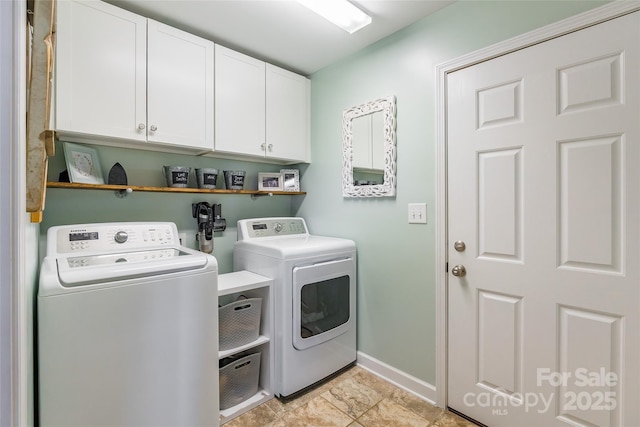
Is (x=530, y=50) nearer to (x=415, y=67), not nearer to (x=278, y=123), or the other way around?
(x=415, y=67)

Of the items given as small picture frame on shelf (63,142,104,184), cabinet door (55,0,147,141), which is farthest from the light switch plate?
small picture frame on shelf (63,142,104,184)

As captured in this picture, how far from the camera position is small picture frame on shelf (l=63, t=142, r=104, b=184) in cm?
169

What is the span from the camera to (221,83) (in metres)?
2.06

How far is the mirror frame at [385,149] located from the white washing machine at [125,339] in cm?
117

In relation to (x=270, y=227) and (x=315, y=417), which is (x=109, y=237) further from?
(x=315, y=417)

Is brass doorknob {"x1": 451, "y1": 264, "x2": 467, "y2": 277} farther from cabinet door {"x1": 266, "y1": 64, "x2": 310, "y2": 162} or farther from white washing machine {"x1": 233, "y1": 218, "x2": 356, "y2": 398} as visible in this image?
cabinet door {"x1": 266, "y1": 64, "x2": 310, "y2": 162}

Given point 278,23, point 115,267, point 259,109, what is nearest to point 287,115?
point 259,109

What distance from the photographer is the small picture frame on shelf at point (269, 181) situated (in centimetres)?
253

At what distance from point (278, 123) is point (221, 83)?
0.50 metres

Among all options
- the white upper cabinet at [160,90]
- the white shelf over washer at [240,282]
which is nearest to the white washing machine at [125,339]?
the white shelf over washer at [240,282]

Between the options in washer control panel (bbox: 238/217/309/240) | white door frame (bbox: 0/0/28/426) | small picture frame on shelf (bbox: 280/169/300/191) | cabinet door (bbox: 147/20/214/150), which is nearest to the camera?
white door frame (bbox: 0/0/28/426)

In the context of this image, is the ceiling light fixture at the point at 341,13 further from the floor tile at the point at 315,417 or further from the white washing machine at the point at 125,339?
the floor tile at the point at 315,417

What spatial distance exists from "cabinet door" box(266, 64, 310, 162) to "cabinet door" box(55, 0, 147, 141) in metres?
0.87

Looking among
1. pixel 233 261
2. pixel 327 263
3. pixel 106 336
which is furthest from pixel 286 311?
pixel 106 336
